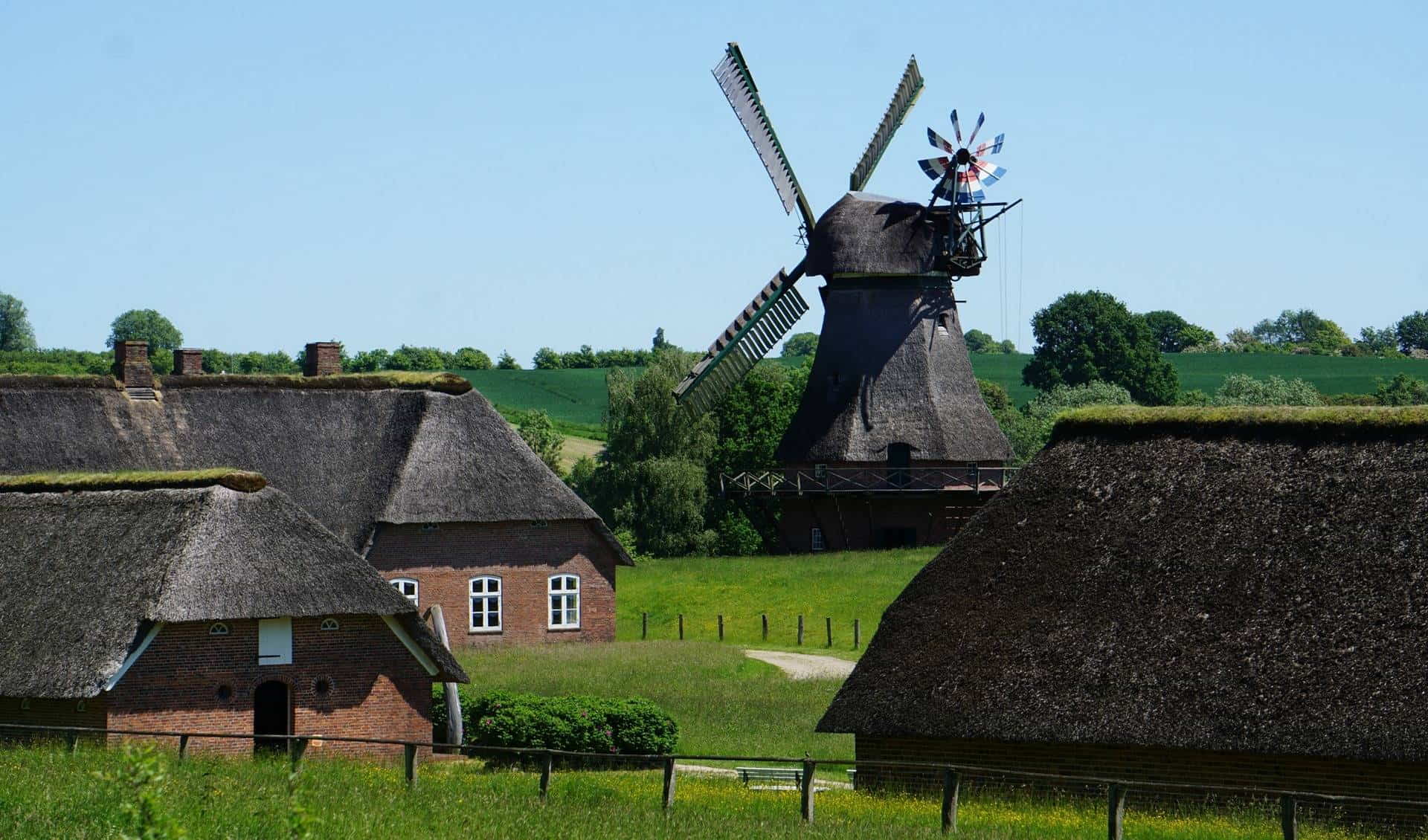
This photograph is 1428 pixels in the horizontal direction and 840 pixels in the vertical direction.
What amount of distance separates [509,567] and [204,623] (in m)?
16.0

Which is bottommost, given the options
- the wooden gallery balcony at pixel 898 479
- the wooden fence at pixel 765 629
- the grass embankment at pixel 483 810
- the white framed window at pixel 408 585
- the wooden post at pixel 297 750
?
the grass embankment at pixel 483 810

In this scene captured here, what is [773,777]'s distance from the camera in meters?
25.1

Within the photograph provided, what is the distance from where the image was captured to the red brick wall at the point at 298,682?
27.6 meters

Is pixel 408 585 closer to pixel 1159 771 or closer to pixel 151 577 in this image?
pixel 151 577

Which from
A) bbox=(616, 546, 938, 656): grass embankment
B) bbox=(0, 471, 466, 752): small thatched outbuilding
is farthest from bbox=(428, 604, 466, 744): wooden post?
bbox=(616, 546, 938, 656): grass embankment

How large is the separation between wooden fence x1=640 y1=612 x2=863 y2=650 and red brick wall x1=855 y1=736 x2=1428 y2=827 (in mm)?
21145

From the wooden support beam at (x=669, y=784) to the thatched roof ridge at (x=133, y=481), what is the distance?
11.3 metres

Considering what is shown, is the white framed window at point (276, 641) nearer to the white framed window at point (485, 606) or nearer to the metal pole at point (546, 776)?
the metal pole at point (546, 776)

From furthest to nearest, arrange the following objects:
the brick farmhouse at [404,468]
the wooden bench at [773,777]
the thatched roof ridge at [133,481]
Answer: the brick farmhouse at [404,468] → the thatched roof ridge at [133,481] → the wooden bench at [773,777]

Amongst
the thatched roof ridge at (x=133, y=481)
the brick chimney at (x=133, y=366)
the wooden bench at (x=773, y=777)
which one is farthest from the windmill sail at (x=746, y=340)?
the wooden bench at (x=773, y=777)

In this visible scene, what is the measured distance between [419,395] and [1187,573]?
25496 millimetres

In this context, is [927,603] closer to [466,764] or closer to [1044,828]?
[1044,828]

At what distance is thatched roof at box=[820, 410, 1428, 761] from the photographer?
20094mm

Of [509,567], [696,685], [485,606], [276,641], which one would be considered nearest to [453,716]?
[276,641]
